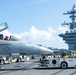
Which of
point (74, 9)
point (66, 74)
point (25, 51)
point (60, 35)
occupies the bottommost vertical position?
point (66, 74)

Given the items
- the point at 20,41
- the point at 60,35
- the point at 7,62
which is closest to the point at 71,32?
the point at 60,35

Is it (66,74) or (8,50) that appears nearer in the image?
(66,74)

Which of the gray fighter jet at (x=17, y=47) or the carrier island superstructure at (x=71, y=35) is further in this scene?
the carrier island superstructure at (x=71, y=35)

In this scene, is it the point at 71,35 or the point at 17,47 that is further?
the point at 71,35

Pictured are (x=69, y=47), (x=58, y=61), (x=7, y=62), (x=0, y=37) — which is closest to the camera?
(x=0, y=37)

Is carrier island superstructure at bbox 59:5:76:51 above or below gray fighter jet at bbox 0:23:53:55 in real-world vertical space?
above

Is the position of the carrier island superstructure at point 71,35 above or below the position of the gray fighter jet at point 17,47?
above

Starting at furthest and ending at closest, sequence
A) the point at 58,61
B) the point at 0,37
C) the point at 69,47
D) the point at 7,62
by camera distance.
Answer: the point at 69,47
the point at 7,62
the point at 58,61
the point at 0,37

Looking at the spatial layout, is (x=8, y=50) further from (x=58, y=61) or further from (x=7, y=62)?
(x=7, y=62)

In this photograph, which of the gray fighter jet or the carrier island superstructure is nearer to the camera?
the gray fighter jet

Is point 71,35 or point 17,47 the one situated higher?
point 71,35

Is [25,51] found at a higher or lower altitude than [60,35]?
lower

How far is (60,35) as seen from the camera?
575ft

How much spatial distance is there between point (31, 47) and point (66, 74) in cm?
515
